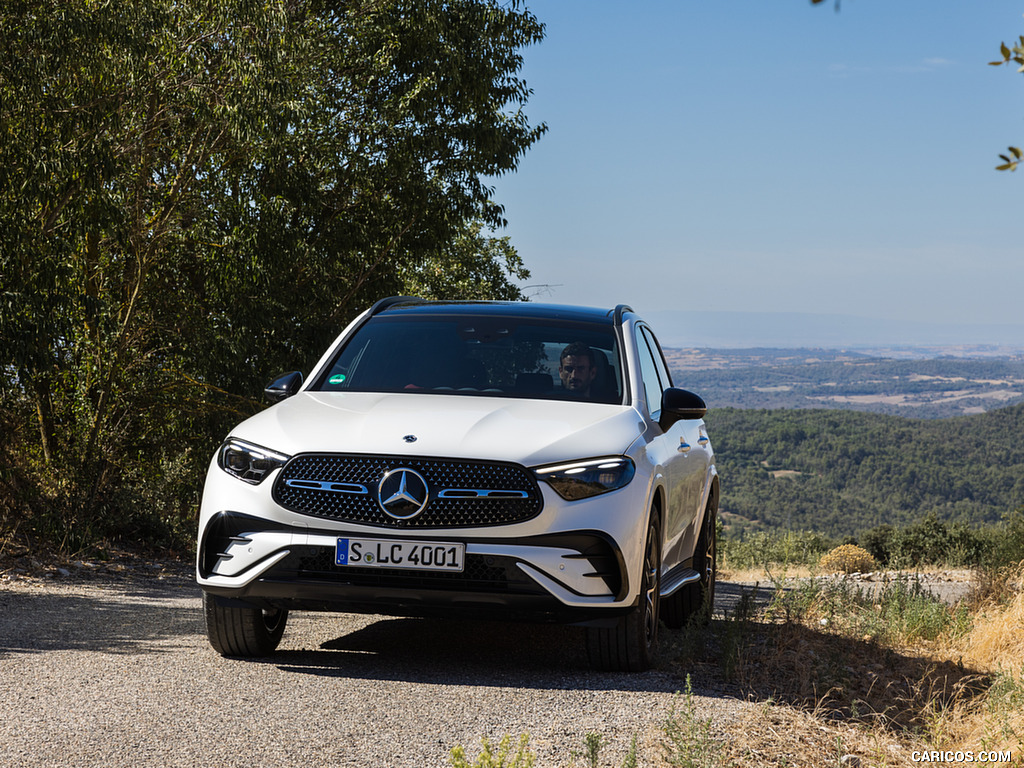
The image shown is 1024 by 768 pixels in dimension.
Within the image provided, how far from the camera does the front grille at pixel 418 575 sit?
5.11 m

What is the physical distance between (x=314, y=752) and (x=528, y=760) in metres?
0.98

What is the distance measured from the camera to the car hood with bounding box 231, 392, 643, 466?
5.23m

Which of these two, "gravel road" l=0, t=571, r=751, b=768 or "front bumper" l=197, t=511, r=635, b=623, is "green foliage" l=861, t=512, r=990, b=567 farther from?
Result: "front bumper" l=197, t=511, r=635, b=623

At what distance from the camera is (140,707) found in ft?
15.7

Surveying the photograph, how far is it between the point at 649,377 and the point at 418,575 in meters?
2.42

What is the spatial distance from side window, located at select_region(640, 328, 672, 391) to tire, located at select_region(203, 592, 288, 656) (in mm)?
3168

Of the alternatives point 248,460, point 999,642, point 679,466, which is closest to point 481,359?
point 679,466

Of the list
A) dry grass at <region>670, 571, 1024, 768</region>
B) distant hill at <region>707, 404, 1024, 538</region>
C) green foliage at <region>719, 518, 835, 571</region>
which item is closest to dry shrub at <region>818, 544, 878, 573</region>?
green foliage at <region>719, 518, 835, 571</region>

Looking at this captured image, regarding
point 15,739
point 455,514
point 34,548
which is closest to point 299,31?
point 34,548

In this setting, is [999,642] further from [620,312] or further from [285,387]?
[285,387]

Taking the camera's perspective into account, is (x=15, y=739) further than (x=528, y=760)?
Yes

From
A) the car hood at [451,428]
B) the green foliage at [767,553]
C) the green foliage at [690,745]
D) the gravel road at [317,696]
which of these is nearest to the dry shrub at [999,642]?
the gravel road at [317,696]

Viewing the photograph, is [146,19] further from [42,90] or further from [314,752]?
[314,752]

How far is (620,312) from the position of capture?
23.5 ft
